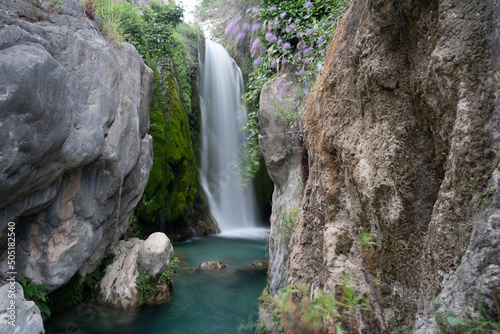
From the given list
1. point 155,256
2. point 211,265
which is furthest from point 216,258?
point 155,256

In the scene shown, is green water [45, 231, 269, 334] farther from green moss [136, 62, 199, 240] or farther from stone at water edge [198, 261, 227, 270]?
green moss [136, 62, 199, 240]

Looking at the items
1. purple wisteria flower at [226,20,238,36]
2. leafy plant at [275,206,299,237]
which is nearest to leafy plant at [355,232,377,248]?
leafy plant at [275,206,299,237]

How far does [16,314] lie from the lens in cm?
375

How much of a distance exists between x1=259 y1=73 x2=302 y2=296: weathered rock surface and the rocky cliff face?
268 centimetres

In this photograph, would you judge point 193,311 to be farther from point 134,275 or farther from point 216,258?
point 216,258

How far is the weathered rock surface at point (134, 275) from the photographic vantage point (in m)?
6.38

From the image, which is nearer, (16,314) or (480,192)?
(480,192)

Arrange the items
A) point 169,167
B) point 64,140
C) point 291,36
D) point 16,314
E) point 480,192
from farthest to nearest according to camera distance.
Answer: point 169,167
point 291,36
point 64,140
point 16,314
point 480,192

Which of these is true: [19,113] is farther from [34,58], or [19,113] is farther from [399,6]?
[399,6]

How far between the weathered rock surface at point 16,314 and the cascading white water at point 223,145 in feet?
35.6

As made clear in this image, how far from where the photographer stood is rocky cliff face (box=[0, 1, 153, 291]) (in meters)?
3.79

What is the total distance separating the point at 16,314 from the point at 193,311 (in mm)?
3496

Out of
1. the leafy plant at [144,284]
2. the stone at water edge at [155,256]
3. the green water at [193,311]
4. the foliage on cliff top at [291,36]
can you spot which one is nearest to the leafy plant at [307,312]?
the green water at [193,311]

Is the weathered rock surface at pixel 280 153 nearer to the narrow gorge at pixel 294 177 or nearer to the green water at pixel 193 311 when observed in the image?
the narrow gorge at pixel 294 177
